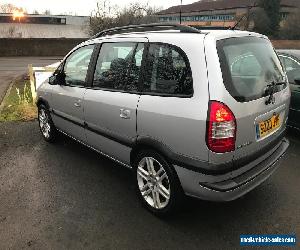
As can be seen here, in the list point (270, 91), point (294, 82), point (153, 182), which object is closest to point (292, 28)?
point (294, 82)

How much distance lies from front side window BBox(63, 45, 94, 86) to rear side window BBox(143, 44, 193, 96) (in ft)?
4.20

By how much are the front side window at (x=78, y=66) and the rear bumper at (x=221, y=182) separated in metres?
2.01

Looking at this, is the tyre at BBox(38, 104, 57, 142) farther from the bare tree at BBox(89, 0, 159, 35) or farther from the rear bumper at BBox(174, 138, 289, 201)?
the bare tree at BBox(89, 0, 159, 35)

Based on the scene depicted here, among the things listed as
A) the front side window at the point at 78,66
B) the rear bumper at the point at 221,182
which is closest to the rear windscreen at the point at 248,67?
the rear bumper at the point at 221,182

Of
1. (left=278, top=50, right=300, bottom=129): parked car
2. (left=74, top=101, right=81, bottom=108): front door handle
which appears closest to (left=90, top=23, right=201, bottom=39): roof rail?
(left=74, top=101, right=81, bottom=108): front door handle

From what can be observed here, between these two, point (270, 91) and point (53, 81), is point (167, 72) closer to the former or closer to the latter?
point (270, 91)

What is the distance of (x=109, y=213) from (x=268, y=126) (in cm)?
187

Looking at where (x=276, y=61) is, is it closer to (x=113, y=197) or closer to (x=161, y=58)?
(x=161, y=58)

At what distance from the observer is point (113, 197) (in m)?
3.94

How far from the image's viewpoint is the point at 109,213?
3596 mm

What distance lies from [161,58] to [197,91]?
1.97 feet

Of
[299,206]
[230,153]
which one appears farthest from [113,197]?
[299,206]

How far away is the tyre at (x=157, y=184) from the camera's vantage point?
127 inches

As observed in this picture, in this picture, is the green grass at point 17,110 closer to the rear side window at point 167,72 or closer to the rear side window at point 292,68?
the rear side window at point 167,72
